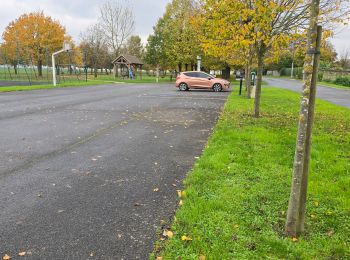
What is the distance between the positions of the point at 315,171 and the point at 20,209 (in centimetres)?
428

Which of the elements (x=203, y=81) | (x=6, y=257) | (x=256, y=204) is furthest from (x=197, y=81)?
(x=6, y=257)

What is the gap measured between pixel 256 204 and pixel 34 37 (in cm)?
4597

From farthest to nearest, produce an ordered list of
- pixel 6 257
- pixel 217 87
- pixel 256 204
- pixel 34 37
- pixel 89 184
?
pixel 34 37
pixel 217 87
pixel 89 184
pixel 256 204
pixel 6 257

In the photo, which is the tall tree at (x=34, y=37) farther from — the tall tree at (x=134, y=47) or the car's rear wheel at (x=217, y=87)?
the tall tree at (x=134, y=47)

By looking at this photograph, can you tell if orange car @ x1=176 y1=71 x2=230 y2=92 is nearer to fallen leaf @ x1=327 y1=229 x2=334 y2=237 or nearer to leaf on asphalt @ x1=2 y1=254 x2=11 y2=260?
fallen leaf @ x1=327 y1=229 x2=334 y2=237

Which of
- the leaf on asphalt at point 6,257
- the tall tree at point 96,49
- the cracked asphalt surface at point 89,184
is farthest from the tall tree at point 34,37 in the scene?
the leaf on asphalt at point 6,257

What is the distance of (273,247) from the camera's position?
2.94 m

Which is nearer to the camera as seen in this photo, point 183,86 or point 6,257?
point 6,257

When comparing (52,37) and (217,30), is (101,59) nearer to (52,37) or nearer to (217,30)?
(52,37)

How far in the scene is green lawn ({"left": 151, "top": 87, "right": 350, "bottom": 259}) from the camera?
115 inches

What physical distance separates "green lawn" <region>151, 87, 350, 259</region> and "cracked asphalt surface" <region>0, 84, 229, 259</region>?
0.31 m

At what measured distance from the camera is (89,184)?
457 centimetres

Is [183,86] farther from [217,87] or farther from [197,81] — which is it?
[217,87]

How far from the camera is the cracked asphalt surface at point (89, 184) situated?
3057 millimetres
